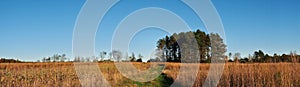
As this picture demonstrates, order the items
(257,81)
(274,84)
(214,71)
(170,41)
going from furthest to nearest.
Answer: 1. (170,41)
2. (214,71)
3. (257,81)
4. (274,84)

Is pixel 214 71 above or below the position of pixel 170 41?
below

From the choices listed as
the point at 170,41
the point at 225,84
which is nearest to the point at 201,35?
the point at 170,41

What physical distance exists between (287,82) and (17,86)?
297 inches

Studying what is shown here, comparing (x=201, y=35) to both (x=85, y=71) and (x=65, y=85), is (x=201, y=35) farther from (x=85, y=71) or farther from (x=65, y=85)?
(x=65, y=85)

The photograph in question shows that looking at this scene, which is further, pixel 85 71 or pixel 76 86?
pixel 85 71

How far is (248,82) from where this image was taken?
8852mm

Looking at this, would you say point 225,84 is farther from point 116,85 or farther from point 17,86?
point 17,86

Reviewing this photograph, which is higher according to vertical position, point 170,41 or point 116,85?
point 170,41

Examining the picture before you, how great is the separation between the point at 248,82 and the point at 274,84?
0.98 meters

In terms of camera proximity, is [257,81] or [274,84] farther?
[257,81]

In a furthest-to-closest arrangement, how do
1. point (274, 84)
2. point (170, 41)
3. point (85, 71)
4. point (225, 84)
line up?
point (170, 41)
point (85, 71)
point (225, 84)
point (274, 84)

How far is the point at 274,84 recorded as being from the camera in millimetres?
7949

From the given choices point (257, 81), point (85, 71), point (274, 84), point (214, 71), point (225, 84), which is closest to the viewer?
point (274, 84)

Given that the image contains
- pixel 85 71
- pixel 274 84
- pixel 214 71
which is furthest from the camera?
pixel 85 71
